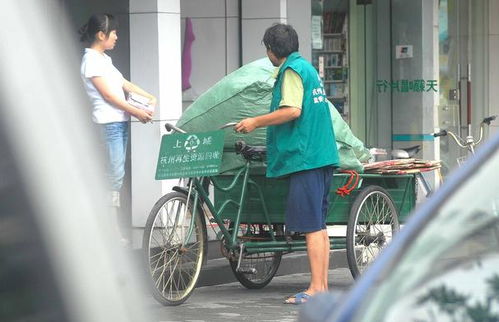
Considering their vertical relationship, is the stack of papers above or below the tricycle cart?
above

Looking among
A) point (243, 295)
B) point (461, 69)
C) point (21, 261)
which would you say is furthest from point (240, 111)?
point (461, 69)

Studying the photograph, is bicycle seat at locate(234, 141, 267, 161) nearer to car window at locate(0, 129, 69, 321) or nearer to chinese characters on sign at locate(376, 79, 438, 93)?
car window at locate(0, 129, 69, 321)

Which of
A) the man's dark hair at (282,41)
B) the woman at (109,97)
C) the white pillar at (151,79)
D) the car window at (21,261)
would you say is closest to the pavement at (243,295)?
the woman at (109,97)

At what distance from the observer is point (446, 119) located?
18344mm

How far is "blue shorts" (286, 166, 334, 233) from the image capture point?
8359 mm

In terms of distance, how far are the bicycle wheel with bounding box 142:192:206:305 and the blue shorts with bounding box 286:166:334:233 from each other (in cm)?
63

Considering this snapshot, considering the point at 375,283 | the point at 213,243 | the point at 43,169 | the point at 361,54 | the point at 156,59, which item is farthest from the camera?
the point at 361,54

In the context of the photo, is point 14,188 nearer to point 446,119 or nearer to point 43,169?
point 43,169

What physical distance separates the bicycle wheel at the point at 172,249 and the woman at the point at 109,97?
133 centimetres

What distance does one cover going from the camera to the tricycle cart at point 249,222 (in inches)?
330

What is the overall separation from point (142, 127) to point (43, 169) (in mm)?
9957

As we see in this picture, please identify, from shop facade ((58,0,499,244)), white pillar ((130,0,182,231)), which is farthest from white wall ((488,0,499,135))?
white pillar ((130,0,182,231))

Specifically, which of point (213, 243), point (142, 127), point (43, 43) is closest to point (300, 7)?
point (142, 127)

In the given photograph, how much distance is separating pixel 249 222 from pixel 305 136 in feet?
3.19
